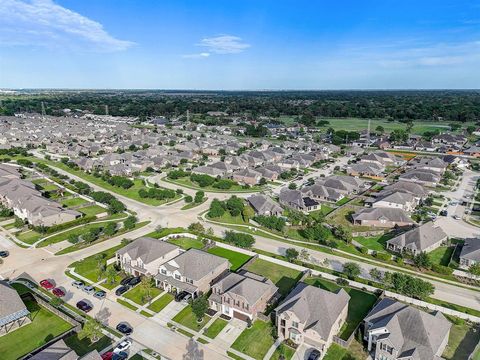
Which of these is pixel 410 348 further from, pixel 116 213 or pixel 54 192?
pixel 54 192

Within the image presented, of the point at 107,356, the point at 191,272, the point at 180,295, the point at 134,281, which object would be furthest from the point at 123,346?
the point at 134,281

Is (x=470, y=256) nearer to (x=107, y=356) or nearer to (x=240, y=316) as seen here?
(x=240, y=316)

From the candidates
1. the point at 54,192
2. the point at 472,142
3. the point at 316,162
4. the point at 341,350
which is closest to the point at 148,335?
the point at 341,350

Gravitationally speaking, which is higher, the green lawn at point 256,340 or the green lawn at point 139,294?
the green lawn at point 139,294

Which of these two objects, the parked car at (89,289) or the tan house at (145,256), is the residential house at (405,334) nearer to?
the tan house at (145,256)

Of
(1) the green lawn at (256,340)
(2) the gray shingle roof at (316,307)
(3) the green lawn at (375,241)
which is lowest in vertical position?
(3) the green lawn at (375,241)

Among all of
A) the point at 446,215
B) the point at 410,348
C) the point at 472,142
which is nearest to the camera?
the point at 410,348

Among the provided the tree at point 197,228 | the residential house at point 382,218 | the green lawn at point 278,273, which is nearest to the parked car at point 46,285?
the tree at point 197,228

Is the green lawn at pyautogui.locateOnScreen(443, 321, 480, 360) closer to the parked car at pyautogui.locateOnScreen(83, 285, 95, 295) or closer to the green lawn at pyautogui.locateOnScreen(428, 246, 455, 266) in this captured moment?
the green lawn at pyautogui.locateOnScreen(428, 246, 455, 266)
